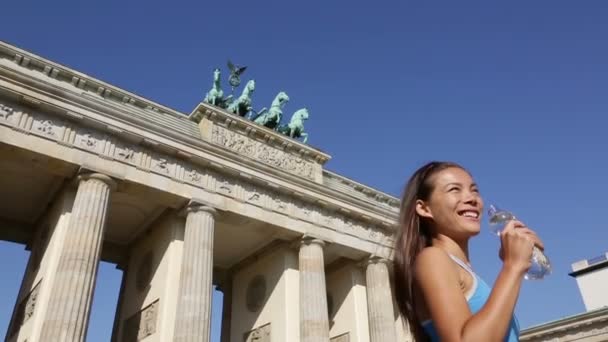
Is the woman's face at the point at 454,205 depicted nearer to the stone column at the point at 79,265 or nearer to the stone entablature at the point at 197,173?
the stone entablature at the point at 197,173

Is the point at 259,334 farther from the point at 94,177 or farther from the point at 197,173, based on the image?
the point at 94,177

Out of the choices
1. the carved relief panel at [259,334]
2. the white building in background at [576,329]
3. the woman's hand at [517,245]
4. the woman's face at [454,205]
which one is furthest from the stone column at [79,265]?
the white building in background at [576,329]

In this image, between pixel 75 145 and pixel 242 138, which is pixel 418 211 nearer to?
pixel 75 145

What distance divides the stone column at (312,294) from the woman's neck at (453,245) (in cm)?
1941

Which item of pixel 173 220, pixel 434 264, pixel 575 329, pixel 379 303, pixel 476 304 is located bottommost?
pixel 476 304

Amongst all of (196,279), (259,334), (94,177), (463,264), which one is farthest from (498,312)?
(259,334)

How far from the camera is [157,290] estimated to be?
781 inches

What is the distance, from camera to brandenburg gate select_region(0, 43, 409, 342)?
1738 centimetres

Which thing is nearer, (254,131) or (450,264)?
(450,264)

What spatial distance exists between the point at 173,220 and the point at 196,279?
3267mm

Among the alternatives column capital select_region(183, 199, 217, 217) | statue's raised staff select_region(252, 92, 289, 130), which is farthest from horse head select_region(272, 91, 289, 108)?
column capital select_region(183, 199, 217, 217)

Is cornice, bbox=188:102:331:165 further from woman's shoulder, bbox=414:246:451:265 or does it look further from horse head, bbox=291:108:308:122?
woman's shoulder, bbox=414:246:451:265

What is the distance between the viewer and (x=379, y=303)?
24438mm

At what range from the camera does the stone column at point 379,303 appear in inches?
928
